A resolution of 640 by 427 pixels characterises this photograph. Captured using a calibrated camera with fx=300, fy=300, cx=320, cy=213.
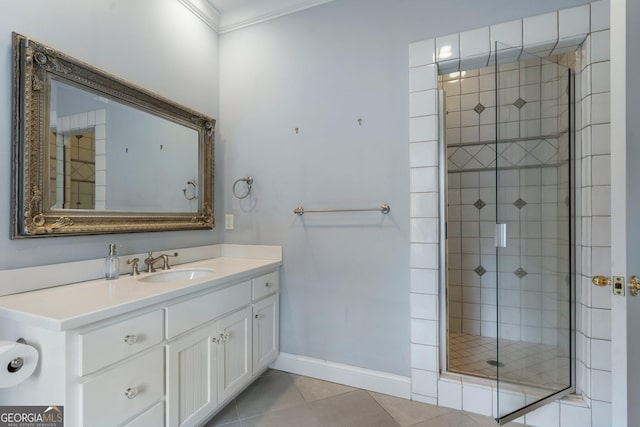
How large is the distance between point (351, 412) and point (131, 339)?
1.25 m

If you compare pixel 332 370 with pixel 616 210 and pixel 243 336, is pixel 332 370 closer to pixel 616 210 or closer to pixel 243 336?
pixel 243 336

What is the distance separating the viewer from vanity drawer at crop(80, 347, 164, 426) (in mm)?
989

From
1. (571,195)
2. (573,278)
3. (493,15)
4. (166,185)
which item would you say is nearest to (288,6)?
(493,15)

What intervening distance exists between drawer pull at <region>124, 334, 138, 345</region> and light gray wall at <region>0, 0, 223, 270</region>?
60 cm

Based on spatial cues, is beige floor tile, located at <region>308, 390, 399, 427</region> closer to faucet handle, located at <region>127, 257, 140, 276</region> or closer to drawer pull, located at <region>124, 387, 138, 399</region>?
drawer pull, located at <region>124, 387, 138, 399</region>

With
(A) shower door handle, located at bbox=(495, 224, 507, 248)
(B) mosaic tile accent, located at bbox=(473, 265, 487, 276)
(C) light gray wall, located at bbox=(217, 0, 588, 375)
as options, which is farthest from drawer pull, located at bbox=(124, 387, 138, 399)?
(B) mosaic tile accent, located at bbox=(473, 265, 487, 276)

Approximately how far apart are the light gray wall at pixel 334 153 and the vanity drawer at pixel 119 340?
3.48 feet

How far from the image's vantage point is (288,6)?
2145 mm

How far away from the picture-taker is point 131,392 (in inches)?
43.9

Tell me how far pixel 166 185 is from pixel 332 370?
1.65m

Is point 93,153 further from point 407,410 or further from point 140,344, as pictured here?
point 407,410

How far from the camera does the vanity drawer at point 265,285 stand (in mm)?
1878

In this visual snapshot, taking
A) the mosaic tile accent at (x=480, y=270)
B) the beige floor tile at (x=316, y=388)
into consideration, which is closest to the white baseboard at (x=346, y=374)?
the beige floor tile at (x=316, y=388)

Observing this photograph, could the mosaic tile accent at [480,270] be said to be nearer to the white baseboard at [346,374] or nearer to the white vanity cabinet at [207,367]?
the white baseboard at [346,374]
